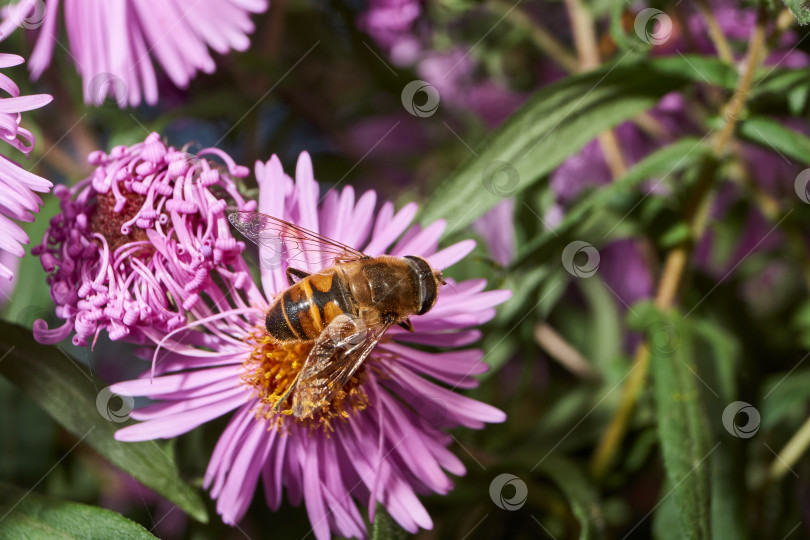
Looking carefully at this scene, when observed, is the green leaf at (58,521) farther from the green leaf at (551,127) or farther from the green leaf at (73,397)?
the green leaf at (551,127)

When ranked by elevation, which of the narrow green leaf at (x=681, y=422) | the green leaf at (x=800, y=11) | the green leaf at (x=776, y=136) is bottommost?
the narrow green leaf at (x=681, y=422)

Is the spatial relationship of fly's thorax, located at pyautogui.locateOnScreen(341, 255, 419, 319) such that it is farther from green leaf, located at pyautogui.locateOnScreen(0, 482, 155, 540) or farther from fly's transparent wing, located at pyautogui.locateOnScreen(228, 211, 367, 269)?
green leaf, located at pyautogui.locateOnScreen(0, 482, 155, 540)

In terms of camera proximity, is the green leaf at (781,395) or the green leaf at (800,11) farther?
the green leaf at (781,395)

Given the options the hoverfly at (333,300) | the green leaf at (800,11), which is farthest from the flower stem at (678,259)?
the hoverfly at (333,300)

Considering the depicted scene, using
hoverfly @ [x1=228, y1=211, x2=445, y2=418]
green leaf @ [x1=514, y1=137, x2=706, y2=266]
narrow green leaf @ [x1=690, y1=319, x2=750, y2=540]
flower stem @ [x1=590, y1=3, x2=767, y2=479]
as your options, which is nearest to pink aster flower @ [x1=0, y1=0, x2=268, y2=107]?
hoverfly @ [x1=228, y1=211, x2=445, y2=418]

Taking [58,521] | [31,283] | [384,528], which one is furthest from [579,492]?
[31,283]

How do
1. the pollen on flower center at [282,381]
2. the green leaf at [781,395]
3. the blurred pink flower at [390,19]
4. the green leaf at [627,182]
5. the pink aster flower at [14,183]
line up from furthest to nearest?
the blurred pink flower at [390,19], the green leaf at [781,395], the green leaf at [627,182], the pollen on flower center at [282,381], the pink aster flower at [14,183]

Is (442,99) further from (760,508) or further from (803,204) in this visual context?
(760,508)
